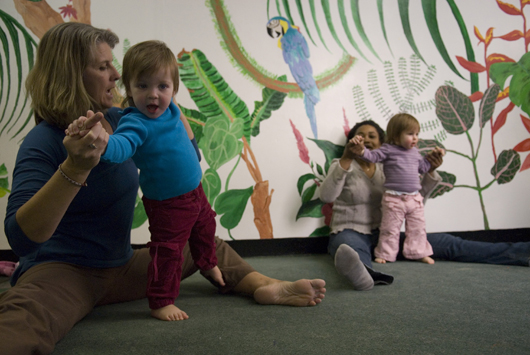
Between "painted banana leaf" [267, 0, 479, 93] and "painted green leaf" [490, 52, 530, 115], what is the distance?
156 millimetres

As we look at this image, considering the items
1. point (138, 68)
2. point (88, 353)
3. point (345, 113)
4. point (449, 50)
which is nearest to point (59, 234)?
point (88, 353)

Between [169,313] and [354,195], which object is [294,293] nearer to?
[169,313]

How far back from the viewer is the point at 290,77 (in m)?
2.45

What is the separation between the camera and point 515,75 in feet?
8.66

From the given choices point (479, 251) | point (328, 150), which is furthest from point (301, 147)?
point (479, 251)

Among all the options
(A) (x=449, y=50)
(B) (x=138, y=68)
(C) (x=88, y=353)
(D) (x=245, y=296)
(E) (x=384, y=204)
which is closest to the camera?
(C) (x=88, y=353)

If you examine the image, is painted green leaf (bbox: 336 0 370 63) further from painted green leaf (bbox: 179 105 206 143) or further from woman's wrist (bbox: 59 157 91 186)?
woman's wrist (bbox: 59 157 91 186)

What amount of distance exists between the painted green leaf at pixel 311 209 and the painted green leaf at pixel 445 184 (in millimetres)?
793

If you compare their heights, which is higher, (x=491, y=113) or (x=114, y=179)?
(x=491, y=113)

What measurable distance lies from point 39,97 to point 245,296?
38.7 inches

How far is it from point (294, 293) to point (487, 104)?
212cm

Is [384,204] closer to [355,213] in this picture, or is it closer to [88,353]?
[355,213]

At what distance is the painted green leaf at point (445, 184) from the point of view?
259 centimetres

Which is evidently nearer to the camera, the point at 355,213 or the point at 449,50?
the point at 355,213
